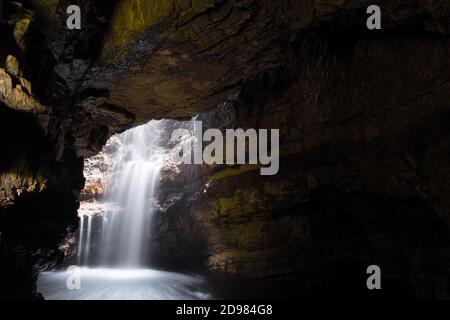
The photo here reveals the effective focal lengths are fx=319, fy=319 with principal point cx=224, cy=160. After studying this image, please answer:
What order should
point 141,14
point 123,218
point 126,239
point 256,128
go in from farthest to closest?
point 123,218, point 126,239, point 256,128, point 141,14

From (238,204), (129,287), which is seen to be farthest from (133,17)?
(129,287)

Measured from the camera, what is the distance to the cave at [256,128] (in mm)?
5418

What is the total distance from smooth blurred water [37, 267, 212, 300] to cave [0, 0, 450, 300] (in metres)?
0.12

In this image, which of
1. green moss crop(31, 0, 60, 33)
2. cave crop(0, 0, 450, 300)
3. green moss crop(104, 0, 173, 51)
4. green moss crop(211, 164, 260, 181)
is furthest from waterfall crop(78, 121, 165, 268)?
green moss crop(31, 0, 60, 33)

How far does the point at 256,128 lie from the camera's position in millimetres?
11375

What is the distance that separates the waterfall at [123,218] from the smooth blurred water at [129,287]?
2889mm

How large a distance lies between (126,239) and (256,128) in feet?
40.3

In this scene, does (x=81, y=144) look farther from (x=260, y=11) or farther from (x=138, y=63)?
(x=260, y=11)

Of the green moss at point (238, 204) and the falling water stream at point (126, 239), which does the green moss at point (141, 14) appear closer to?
the green moss at point (238, 204)

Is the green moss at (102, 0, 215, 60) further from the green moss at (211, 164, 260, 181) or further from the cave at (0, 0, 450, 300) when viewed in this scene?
the green moss at (211, 164, 260, 181)

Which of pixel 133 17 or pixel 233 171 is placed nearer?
pixel 133 17

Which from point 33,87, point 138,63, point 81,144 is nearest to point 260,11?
point 138,63

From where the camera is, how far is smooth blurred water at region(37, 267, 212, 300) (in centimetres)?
1067

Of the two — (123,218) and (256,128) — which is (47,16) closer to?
(256,128)
